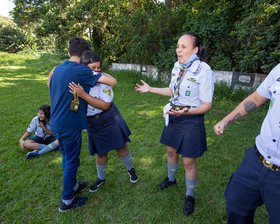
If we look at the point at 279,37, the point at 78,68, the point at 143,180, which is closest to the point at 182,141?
the point at 143,180

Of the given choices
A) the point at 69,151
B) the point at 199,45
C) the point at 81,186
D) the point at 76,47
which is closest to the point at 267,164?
the point at 199,45

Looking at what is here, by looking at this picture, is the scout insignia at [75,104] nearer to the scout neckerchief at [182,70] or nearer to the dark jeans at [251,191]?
the scout neckerchief at [182,70]

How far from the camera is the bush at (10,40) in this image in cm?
2466

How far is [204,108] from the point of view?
6.39 feet

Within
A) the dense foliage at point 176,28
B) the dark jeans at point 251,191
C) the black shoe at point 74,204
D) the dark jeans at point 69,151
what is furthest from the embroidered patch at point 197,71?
the dense foliage at point 176,28

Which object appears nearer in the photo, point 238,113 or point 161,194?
point 238,113

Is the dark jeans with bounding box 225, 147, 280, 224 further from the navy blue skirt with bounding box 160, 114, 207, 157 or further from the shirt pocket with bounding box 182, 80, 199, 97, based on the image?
the shirt pocket with bounding box 182, 80, 199, 97

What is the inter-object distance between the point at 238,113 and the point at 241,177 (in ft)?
1.71

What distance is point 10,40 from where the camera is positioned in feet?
82.2

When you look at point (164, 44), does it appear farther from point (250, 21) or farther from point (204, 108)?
point (204, 108)

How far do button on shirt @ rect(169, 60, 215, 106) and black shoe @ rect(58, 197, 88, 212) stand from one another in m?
1.76

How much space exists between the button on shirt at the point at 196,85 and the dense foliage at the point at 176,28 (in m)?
3.55

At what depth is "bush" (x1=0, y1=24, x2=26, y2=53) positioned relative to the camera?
2466cm

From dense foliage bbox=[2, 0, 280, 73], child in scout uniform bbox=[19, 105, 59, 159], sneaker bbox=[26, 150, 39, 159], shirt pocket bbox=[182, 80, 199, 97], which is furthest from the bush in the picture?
shirt pocket bbox=[182, 80, 199, 97]
